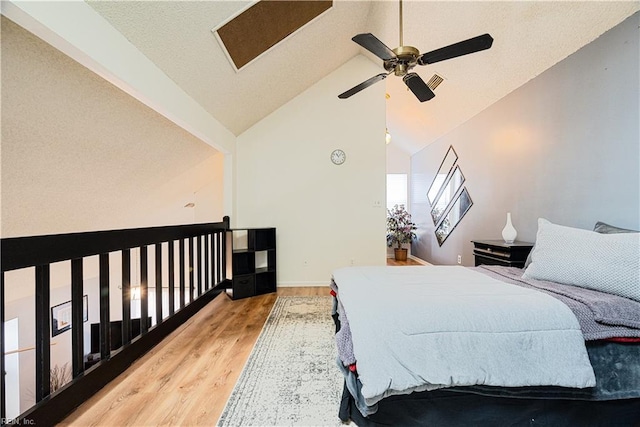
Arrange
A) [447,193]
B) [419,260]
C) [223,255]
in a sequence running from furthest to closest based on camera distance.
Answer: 1. [419,260]
2. [447,193]
3. [223,255]

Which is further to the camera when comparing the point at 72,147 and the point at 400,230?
the point at 400,230

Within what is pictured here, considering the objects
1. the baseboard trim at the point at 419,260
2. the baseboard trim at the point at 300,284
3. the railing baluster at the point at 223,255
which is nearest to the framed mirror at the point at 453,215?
the baseboard trim at the point at 419,260

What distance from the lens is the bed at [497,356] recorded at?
124 cm

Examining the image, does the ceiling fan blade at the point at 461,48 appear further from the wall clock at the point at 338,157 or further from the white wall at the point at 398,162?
the white wall at the point at 398,162

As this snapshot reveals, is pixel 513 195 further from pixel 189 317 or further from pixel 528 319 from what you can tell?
pixel 189 317

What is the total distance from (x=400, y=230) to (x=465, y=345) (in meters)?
5.32

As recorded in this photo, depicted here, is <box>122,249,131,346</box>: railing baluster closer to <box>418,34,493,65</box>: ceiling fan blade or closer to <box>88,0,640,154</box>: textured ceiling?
<box>88,0,640,154</box>: textured ceiling

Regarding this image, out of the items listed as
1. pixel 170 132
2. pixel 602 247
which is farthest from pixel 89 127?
pixel 602 247

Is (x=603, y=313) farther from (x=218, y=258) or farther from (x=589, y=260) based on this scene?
(x=218, y=258)

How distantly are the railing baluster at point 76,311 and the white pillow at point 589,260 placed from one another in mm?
2783

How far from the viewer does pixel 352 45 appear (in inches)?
155

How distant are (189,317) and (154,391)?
1.18 metres

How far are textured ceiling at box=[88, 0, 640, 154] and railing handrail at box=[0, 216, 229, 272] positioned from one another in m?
1.30

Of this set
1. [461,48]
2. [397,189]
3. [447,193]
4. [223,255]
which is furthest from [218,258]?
[397,189]
